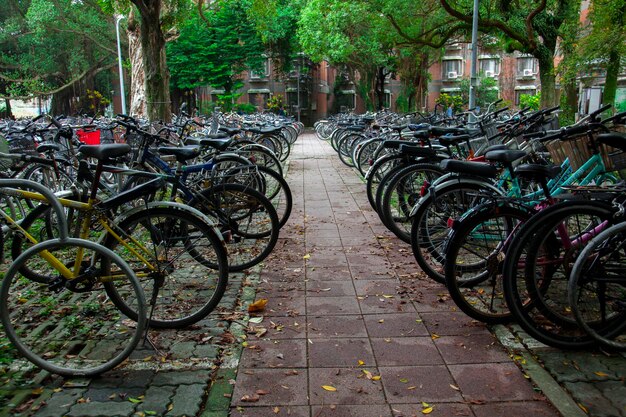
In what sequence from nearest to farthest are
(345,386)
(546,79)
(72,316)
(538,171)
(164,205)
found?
(345,386) < (538,171) < (164,205) < (72,316) < (546,79)

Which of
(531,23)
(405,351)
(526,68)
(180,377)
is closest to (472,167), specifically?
(405,351)

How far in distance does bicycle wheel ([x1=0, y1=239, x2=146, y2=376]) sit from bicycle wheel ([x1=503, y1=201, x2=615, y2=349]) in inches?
87.9

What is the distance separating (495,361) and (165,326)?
2.13 m

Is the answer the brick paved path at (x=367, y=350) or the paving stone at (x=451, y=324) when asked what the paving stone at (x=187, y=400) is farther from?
the paving stone at (x=451, y=324)

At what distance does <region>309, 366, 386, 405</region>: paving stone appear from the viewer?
290cm

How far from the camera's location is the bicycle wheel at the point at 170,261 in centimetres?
357

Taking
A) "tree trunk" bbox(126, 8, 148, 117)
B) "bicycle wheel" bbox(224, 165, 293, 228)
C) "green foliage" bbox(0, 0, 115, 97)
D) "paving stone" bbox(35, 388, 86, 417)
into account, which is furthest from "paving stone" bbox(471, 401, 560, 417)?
"green foliage" bbox(0, 0, 115, 97)

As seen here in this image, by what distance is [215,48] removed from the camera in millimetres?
32156

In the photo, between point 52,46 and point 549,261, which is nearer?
point 549,261

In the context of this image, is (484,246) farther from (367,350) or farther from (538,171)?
(367,350)

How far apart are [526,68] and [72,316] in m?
A: 49.8

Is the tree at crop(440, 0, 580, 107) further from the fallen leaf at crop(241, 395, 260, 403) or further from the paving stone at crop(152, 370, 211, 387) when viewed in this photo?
the fallen leaf at crop(241, 395, 260, 403)

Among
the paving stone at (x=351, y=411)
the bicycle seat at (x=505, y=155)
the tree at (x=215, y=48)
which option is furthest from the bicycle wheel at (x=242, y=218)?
the tree at (x=215, y=48)

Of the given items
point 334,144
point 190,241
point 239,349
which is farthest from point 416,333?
point 334,144
